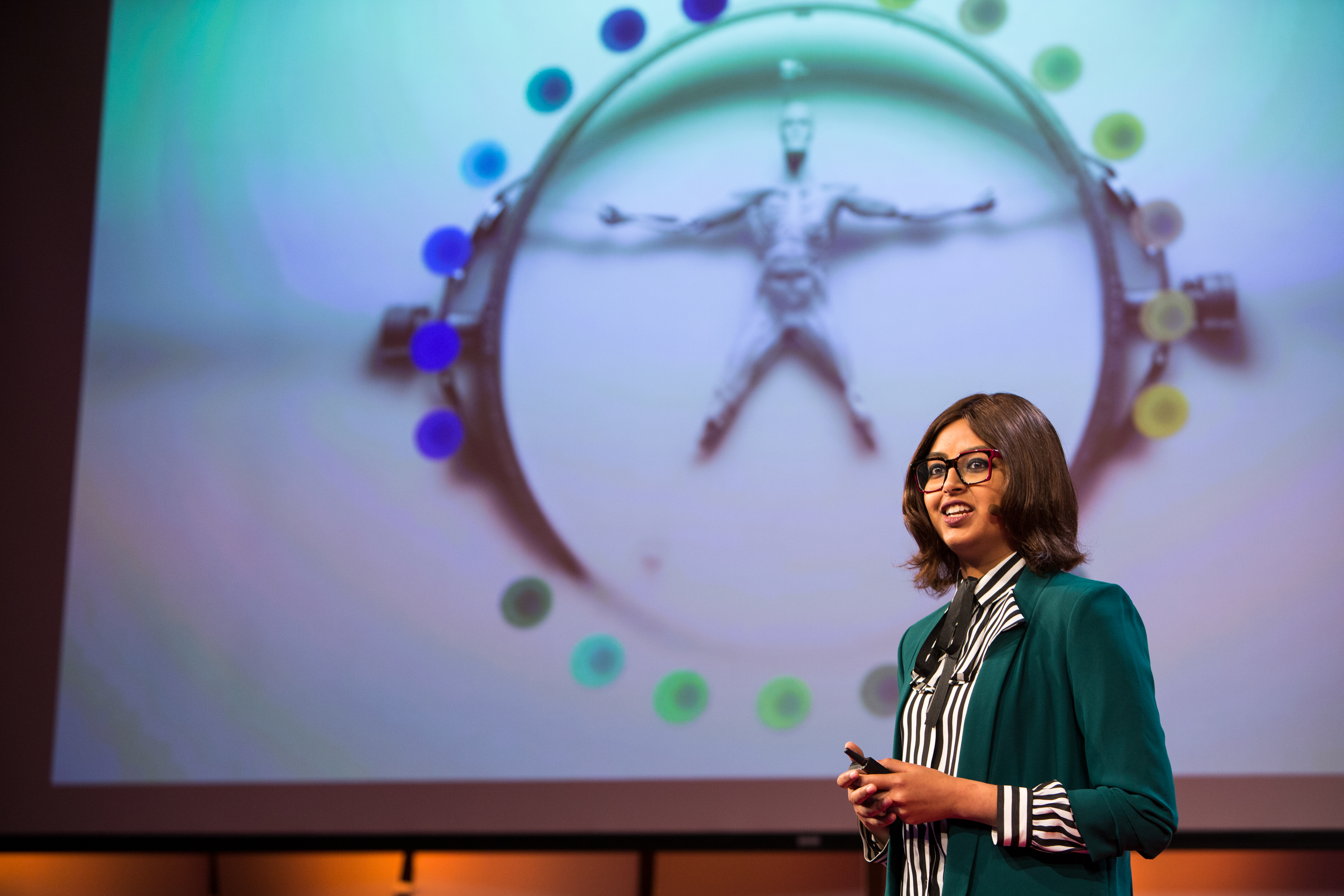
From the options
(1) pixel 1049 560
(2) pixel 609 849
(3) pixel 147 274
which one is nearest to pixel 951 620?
(1) pixel 1049 560

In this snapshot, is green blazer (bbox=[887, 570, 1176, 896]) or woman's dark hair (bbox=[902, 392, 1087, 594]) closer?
green blazer (bbox=[887, 570, 1176, 896])

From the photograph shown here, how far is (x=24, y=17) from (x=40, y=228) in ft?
2.17

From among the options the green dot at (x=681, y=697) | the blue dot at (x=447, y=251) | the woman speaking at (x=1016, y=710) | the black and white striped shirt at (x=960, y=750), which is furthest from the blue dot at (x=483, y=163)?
the black and white striped shirt at (x=960, y=750)

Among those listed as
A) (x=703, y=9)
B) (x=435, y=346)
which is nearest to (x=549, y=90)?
(x=703, y=9)

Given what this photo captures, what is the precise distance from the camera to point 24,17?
9.62 ft

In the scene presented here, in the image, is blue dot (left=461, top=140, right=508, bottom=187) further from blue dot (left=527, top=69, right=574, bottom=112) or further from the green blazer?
the green blazer

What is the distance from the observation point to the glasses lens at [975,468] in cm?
105

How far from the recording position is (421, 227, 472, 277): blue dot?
2.72m

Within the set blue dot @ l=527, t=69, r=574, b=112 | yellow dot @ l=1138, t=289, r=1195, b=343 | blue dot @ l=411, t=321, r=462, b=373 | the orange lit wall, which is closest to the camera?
the orange lit wall

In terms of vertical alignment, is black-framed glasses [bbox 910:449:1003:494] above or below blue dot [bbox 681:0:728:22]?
below

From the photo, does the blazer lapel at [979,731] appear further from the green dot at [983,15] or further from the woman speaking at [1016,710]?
the green dot at [983,15]

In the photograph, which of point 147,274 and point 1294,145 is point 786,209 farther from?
point 147,274

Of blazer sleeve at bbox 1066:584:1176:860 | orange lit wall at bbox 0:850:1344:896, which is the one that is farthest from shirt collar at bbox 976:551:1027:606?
orange lit wall at bbox 0:850:1344:896

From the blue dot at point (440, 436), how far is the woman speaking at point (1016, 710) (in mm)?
1732
